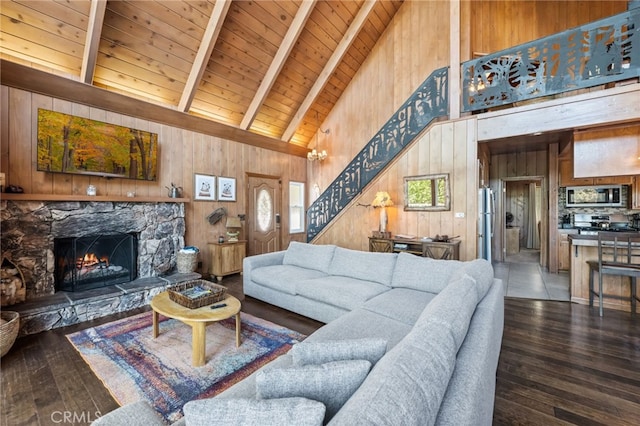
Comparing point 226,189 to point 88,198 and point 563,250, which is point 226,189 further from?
point 563,250

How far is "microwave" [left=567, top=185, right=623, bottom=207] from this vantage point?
17.5ft

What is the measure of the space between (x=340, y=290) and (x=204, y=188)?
3675 millimetres

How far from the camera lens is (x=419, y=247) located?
4496 millimetres

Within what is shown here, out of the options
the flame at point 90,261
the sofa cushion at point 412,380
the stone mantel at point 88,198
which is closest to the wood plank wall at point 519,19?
the sofa cushion at point 412,380

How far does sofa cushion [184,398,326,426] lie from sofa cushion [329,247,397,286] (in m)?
2.46

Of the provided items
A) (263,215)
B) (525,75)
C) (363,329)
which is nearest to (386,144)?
(525,75)

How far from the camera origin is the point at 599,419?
1.72m

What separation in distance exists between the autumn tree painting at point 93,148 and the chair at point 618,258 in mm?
6448

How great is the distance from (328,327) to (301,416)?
136cm

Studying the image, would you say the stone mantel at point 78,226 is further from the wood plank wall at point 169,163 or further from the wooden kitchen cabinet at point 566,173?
the wooden kitchen cabinet at point 566,173

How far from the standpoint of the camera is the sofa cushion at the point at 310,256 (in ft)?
12.1

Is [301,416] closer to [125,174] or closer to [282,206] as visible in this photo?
[125,174]

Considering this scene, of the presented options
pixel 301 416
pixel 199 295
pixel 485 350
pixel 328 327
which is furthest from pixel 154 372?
pixel 485 350

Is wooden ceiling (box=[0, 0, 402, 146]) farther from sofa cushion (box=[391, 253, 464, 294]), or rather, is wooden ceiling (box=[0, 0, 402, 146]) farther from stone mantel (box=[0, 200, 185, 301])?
sofa cushion (box=[391, 253, 464, 294])
